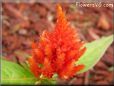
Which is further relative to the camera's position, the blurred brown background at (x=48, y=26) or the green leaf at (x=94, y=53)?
the blurred brown background at (x=48, y=26)

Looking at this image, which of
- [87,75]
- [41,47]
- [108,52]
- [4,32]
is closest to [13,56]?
[4,32]

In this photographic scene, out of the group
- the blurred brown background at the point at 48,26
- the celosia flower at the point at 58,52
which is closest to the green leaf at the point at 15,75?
the celosia flower at the point at 58,52

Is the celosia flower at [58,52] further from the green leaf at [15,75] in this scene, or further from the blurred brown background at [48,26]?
the blurred brown background at [48,26]

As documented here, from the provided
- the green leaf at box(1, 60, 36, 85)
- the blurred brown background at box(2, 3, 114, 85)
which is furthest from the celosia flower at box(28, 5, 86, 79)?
the blurred brown background at box(2, 3, 114, 85)

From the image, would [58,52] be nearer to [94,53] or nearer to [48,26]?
[94,53]

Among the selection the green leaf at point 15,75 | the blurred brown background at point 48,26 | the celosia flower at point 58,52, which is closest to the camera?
the celosia flower at point 58,52

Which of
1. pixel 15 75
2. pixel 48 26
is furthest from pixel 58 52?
pixel 48 26
